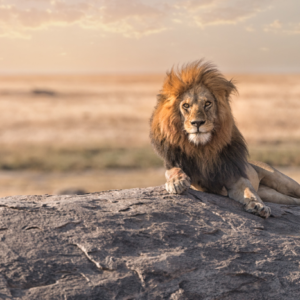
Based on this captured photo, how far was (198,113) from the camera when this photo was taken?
13.0 feet

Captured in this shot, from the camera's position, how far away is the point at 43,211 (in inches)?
151

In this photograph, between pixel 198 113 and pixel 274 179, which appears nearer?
pixel 198 113

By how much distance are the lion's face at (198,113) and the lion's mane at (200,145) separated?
0.06m

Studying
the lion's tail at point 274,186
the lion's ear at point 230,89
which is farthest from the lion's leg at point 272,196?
the lion's ear at point 230,89

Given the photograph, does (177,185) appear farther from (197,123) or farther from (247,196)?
(247,196)

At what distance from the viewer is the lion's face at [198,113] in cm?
397

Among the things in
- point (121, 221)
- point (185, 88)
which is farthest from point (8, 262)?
point (185, 88)

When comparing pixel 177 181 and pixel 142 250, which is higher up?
pixel 177 181

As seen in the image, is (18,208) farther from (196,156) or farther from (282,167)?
(282,167)

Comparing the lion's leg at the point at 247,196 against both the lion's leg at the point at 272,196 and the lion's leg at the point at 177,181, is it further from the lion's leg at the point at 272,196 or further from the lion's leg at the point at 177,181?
the lion's leg at the point at 272,196

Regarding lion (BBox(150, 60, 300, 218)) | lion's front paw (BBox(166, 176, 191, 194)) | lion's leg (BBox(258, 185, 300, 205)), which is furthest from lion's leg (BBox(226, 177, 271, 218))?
lion's leg (BBox(258, 185, 300, 205))

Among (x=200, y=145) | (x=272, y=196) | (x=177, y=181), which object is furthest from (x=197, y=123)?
(x=272, y=196)

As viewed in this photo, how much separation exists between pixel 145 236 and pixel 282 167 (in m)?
18.2

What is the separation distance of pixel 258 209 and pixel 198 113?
1.11 meters
